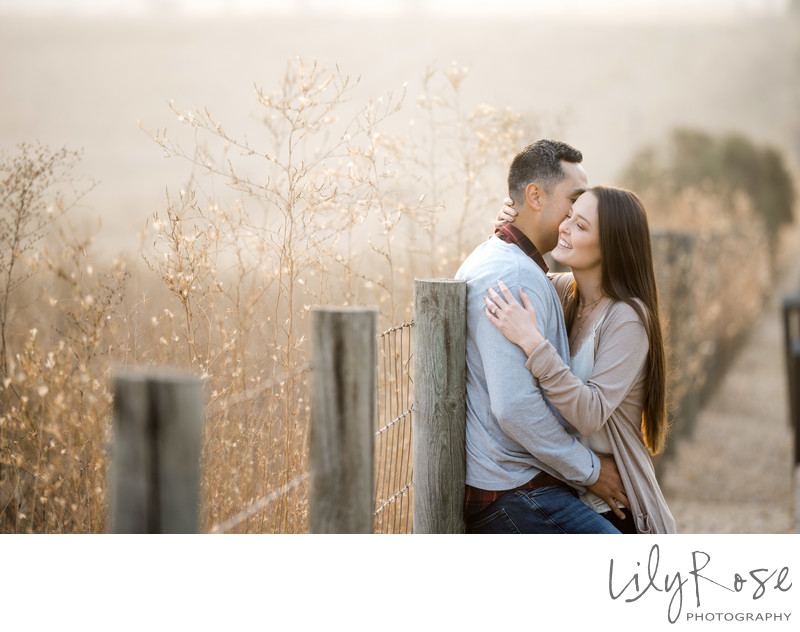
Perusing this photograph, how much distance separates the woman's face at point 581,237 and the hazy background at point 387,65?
1.32 m

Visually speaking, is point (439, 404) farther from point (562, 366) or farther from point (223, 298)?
point (223, 298)

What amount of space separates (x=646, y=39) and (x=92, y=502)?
7710 cm

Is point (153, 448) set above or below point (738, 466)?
above

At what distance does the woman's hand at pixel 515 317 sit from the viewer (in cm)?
223

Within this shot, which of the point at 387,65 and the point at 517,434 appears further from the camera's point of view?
the point at 387,65

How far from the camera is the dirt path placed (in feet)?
18.1

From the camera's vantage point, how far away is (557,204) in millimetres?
2623

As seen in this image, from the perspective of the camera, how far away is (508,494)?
7.88ft

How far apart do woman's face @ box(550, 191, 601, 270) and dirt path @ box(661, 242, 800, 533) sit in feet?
11.0

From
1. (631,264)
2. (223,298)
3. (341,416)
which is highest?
(631,264)

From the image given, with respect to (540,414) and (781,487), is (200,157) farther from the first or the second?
(781,487)

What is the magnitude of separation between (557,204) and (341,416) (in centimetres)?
116

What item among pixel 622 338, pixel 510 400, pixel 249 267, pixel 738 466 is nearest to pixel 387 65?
pixel 738 466
